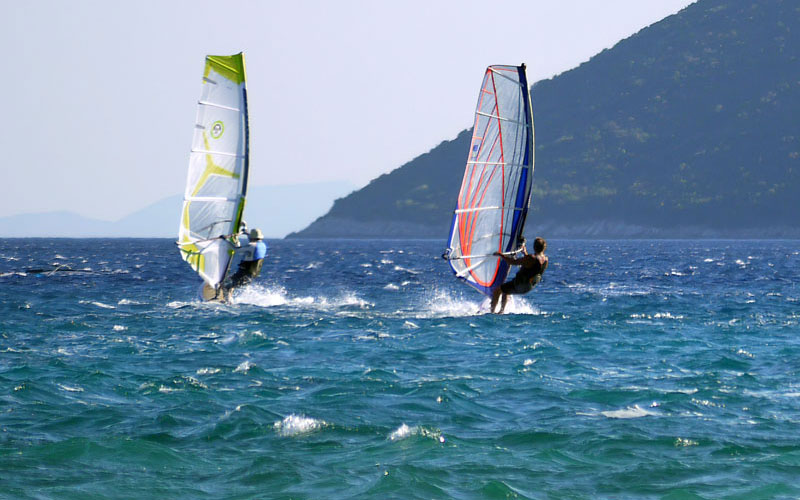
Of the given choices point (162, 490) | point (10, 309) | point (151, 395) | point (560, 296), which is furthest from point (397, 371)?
point (560, 296)

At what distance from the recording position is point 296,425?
497 inches

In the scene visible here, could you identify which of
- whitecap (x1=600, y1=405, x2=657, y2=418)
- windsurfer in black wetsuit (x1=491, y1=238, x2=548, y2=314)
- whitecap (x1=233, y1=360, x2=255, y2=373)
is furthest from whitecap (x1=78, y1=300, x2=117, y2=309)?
whitecap (x1=600, y1=405, x2=657, y2=418)

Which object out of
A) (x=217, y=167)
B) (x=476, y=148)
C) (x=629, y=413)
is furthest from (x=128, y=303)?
(x=629, y=413)

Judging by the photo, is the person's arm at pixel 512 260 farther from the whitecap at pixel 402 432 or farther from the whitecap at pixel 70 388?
the whitecap at pixel 402 432

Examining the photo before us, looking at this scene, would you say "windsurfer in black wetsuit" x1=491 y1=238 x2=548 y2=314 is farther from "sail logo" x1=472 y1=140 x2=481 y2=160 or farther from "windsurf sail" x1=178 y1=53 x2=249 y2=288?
"windsurf sail" x1=178 y1=53 x2=249 y2=288

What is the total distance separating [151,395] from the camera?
1452 cm

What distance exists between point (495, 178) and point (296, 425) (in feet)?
44.2

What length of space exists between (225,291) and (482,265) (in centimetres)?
860

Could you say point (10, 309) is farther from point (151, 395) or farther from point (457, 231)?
point (151, 395)

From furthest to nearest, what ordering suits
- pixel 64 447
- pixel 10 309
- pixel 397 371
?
pixel 10 309, pixel 397 371, pixel 64 447

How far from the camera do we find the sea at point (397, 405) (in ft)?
34.3

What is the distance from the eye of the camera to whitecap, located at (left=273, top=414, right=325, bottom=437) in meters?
12.3

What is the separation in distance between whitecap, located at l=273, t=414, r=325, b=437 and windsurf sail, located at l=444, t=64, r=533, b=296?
12260 millimetres

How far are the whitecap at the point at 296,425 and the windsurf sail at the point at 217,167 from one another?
1534 cm
